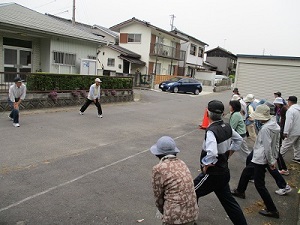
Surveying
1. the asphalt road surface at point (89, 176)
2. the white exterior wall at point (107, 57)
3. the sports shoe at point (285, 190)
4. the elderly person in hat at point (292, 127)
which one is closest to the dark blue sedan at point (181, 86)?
the white exterior wall at point (107, 57)

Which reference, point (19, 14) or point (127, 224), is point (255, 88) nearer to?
point (127, 224)

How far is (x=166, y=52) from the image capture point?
34.4 metres

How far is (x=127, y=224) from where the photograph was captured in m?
3.77

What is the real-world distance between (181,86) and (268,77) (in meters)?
13.3

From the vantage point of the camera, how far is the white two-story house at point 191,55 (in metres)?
40.4

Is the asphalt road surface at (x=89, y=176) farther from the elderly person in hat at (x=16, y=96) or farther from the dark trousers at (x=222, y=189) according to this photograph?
the dark trousers at (x=222, y=189)

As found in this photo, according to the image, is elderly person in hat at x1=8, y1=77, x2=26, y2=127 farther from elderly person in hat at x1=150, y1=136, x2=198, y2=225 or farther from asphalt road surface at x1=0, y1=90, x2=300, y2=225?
elderly person in hat at x1=150, y1=136, x2=198, y2=225

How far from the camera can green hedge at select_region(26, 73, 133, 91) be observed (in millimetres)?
12242

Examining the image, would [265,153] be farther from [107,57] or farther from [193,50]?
[193,50]

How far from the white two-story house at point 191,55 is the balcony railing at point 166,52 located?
47.4 inches

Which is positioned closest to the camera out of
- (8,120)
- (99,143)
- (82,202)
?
(82,202)

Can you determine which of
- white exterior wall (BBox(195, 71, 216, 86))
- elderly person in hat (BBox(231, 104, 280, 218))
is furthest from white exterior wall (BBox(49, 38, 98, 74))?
white exterior wall (BBox(195, 71, 216, 86))

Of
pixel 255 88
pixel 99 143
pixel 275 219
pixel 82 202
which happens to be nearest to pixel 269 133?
pixel 275 219

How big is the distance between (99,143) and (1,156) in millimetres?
2502
